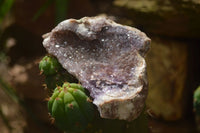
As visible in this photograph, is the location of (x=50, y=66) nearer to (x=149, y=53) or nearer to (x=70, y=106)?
(x=70, y=106)

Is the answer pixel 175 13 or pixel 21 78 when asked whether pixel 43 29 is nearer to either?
pixel 21 78

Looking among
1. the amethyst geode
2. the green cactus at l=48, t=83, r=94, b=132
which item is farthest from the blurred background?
the green cactus at l=48, t=83, r=94, b=132

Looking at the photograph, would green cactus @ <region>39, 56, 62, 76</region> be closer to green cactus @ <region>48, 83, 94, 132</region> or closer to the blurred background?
green cactus @ <region>48, 83, 94, 132</region>

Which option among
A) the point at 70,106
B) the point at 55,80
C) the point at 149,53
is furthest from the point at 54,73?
the point at 149,53

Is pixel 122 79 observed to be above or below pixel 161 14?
above

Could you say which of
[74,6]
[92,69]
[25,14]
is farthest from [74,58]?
[25,14]
